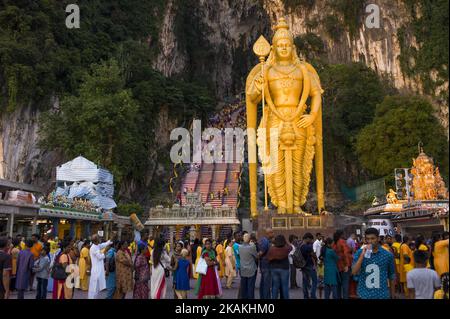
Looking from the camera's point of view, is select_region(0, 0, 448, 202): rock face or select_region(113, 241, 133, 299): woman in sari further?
select_region(0, 0, 448, 202): rock face

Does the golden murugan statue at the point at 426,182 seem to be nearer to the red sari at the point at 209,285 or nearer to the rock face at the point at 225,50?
the rock face at the point at 225,50

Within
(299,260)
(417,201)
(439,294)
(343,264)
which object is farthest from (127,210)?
(439,294)

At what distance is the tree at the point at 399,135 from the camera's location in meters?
22.5

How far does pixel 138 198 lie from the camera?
28.8 m

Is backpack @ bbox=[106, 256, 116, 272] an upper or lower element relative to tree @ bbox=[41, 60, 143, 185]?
lower

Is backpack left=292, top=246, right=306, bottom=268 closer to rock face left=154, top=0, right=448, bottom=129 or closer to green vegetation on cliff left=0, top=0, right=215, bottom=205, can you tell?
rock face left=154, top=0, right=448, bottom=129

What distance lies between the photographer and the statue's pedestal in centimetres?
1152

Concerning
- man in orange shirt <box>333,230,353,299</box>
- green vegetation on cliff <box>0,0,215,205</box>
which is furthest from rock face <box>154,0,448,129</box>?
man in orange shirt <box>333,230,353,299</box>

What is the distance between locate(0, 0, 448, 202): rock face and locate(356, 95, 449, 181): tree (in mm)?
953

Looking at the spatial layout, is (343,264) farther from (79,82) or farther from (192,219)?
(79,82)

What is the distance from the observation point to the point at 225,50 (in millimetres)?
49656

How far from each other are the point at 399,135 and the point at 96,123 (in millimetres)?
13473

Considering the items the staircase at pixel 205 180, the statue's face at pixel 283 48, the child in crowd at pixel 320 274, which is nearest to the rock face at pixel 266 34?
the statue's face at pixel 283 48
